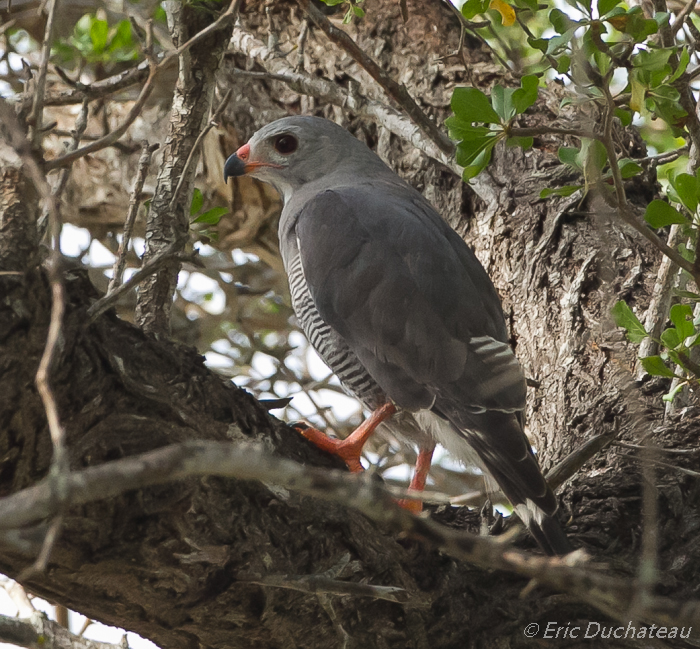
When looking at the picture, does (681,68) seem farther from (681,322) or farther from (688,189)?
(681,322)

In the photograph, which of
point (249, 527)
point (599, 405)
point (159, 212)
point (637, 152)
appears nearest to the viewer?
point (249, 527)

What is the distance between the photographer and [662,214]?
287cm

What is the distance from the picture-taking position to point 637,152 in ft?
14.7

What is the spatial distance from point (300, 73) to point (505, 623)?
10.7ft

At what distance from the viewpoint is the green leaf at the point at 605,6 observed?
8.79ft

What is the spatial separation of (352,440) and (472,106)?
1.42 m

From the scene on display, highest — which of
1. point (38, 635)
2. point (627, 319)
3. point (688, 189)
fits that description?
point (688, 189)

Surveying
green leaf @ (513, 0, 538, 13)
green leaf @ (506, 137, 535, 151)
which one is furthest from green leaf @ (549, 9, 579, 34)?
green leaf @ (506, 137, 535, 151)

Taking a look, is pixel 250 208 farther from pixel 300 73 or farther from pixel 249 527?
pixel 249 527

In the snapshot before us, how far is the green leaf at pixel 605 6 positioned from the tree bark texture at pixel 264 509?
65 cm

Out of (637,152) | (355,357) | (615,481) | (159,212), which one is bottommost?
(615,481)

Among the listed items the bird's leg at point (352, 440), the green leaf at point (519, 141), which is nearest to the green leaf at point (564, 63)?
the green leaf at point (519, 141)

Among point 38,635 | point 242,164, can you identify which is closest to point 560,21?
point 242,164

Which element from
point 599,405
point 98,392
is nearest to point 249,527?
point 98,392
